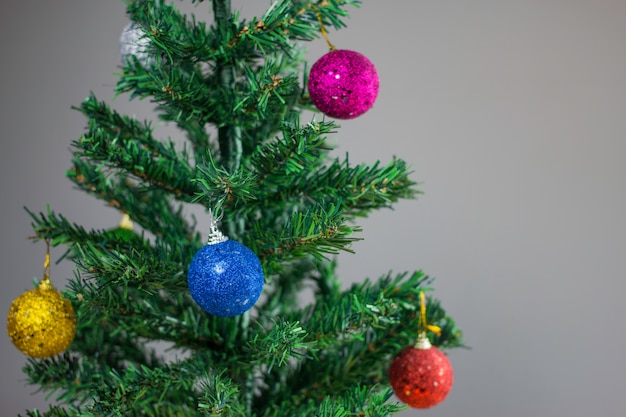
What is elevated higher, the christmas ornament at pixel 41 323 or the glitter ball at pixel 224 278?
the glitter ball at pixel 224 278

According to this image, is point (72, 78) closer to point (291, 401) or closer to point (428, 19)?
point (428, 19)

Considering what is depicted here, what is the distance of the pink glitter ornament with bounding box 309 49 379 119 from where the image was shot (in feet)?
1.76

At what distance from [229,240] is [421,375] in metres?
0.23

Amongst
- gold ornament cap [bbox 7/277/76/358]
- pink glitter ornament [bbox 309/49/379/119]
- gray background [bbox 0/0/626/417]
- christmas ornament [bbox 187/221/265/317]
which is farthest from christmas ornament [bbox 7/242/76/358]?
gray background [bbox 0/0/626/417]

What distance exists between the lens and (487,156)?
1.14 meters

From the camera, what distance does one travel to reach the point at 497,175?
1.14m

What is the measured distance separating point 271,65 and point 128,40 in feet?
0.58

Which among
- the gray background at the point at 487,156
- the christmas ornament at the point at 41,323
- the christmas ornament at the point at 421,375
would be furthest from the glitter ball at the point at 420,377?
the gray background at the point at 487,156

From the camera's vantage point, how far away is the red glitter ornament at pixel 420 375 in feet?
2.00

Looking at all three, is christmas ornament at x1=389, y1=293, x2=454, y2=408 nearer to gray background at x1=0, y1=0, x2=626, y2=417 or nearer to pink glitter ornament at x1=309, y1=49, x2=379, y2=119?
pink glitter ornament at x1=309, y1=49, x2=379, y2=119

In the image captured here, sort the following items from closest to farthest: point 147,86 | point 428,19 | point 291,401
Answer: point 147,86
point 291,401
point 428,19

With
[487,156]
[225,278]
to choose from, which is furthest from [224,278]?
[487,156]

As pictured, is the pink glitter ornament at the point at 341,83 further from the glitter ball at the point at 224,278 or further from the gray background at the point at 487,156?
the gray background at the point at 487,156

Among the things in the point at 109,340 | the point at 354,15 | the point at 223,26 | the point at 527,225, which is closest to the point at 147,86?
the point at 223,26
